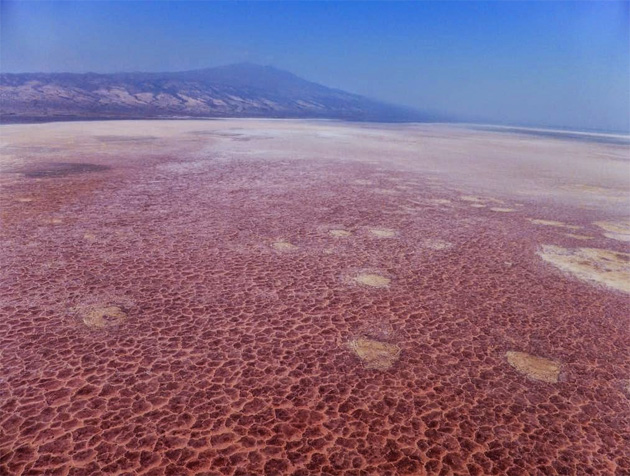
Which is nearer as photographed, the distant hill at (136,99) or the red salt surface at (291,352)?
the red salt surface at (291,352)

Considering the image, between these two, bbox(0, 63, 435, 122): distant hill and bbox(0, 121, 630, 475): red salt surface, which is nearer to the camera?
bbox(0, 121, 630, 475): red salt surface

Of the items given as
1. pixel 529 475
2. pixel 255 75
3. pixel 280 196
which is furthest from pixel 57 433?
pixel 255 75

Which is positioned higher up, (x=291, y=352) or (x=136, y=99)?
(x=291, y=352)

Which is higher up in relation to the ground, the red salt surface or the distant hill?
the red salt surface

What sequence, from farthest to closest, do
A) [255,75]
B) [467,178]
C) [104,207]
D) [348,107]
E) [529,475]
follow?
[255,75]
[348,107]
[467,178]
[104,207]
[529,475]

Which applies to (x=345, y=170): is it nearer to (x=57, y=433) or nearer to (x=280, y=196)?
(x=280, y=196)

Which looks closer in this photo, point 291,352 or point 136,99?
point 291,352

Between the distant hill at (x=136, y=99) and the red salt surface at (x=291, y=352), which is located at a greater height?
the red salt surface at (x=291, y=352)

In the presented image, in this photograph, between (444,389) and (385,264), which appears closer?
(444,389)
